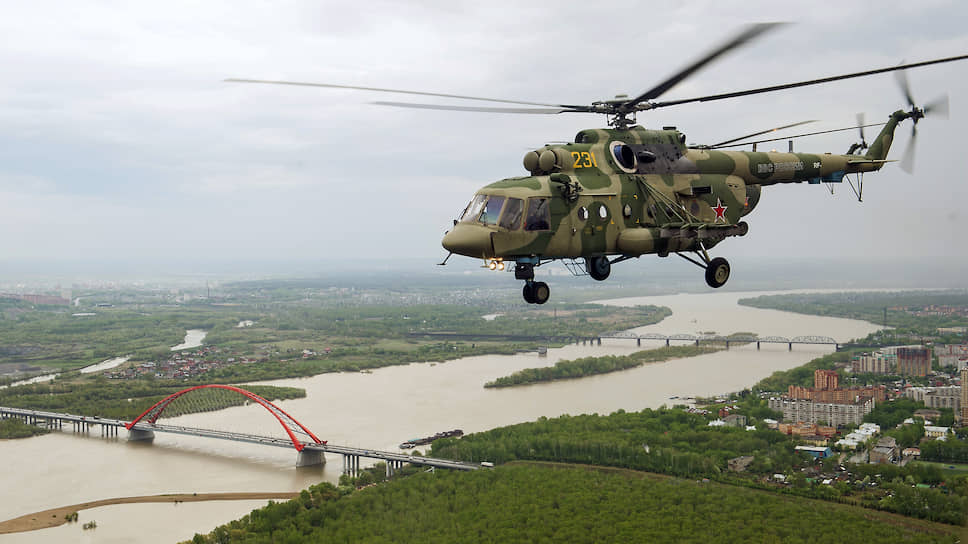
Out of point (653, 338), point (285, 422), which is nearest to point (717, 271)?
point (285, 422)

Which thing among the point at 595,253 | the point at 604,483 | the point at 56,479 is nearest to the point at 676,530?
the point at 604,483

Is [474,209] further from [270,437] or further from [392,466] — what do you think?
[270,437]

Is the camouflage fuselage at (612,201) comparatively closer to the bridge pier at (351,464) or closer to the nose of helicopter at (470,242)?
the nose of helicopter at (470,242)

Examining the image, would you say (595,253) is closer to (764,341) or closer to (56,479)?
(56,479)

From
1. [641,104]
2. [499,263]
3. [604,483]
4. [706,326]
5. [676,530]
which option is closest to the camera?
[499,263]

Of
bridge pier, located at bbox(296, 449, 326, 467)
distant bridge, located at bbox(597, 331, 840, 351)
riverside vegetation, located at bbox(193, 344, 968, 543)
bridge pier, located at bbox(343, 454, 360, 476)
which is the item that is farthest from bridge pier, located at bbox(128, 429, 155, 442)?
distant bridge, located at bbox(597, 331, 840, 351)

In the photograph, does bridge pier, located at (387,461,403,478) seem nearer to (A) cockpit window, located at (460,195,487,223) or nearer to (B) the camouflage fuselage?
(B) the camouflage fuselage
